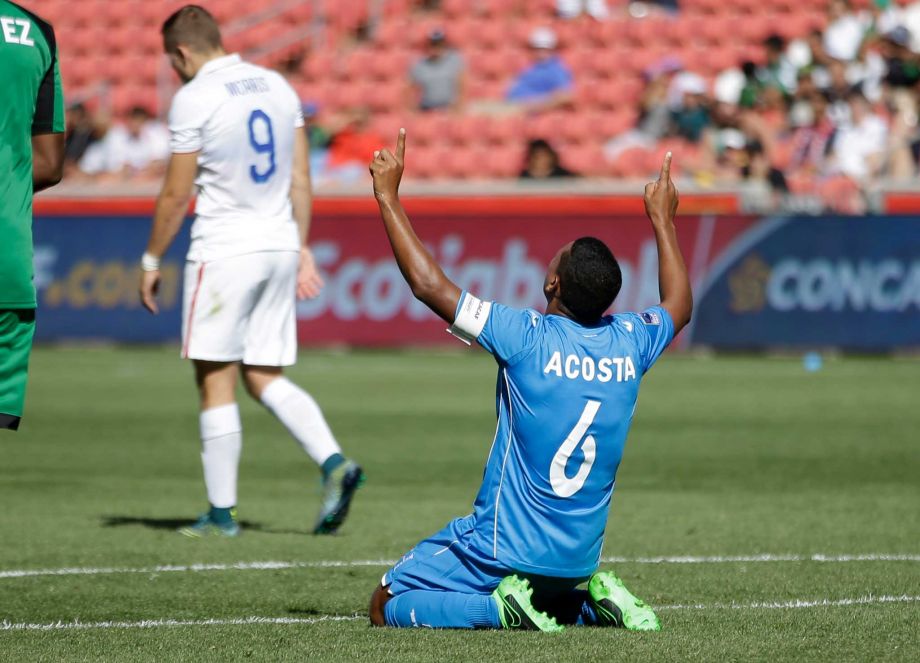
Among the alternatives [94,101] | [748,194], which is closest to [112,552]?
[748,194]

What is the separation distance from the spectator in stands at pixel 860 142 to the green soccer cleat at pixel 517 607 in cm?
1428

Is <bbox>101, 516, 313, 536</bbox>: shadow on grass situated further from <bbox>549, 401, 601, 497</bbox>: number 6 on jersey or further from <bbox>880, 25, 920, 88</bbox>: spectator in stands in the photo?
<bbox>880, 25, 920, 88</bbox>: spectator in stands

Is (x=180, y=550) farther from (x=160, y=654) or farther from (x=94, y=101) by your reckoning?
(x=94, y=101)

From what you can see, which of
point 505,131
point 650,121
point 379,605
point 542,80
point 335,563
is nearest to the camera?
point 379,605

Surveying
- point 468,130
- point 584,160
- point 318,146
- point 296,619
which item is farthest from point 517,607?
point 468,130

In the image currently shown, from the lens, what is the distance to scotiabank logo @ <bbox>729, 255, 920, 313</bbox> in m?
17.0

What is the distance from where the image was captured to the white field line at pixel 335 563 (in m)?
6.64

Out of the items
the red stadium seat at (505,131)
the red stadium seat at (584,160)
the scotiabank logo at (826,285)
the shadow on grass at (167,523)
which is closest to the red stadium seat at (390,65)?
the red stadium seat at (505,131)

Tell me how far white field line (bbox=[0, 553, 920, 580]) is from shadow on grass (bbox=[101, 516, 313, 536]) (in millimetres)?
938

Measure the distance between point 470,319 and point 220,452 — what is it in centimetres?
295

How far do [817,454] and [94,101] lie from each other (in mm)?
17561

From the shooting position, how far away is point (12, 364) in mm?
5078

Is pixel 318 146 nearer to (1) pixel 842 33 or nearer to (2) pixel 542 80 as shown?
(2) pixel 542 80

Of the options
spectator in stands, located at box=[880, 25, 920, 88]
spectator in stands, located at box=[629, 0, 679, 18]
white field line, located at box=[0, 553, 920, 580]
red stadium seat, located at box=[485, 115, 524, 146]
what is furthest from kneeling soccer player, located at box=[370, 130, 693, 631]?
spectator in stands, located at box=[629, 0, 679, 18]
